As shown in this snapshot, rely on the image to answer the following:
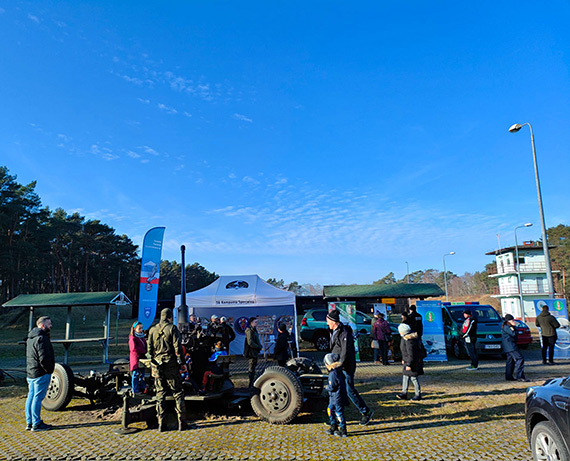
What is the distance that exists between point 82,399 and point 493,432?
7.55 meters

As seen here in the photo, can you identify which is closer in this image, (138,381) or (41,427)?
(41,427)

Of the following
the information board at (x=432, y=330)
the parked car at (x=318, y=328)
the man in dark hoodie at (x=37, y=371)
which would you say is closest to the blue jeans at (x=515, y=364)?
the information board at (x=432, y=330)

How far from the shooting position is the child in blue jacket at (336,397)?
5246 millimetres

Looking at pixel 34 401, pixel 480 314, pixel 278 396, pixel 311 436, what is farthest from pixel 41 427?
pixel 480 314

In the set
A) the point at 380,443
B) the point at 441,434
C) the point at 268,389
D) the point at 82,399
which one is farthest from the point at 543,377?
the point at 82,399

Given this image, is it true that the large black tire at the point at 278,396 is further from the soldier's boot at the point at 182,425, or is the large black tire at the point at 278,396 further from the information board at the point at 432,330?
the information board at the point at 432,330

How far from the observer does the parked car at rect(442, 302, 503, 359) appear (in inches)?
487

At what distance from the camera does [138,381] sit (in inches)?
285

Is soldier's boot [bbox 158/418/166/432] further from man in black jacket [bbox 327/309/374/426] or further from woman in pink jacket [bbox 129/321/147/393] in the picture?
man in black jacket [bbox 327/309/374/426]

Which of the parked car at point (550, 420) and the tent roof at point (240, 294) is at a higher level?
the tent roof at point (240, 294)

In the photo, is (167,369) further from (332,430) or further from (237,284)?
(237,284)

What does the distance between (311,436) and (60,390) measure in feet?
15.3

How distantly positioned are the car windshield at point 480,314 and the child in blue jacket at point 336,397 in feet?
30.2

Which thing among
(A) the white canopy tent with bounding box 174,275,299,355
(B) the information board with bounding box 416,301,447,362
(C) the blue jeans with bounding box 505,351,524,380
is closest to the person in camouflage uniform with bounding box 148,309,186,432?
(A) the white canopy tent with bounding box 174,275,299,355
